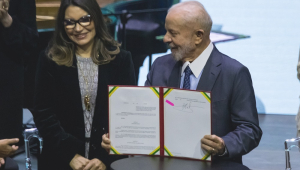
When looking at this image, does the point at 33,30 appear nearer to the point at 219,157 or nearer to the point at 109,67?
the point at 109,67

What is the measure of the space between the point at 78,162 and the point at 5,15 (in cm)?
110

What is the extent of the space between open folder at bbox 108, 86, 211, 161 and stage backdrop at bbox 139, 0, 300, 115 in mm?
4115

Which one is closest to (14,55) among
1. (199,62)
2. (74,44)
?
(74,44)

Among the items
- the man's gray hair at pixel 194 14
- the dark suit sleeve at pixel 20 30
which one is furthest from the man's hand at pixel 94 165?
the dark suit sleeve at pixel 20 30

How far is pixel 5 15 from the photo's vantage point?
3.27 meters

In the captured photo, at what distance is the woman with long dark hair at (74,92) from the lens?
286cm

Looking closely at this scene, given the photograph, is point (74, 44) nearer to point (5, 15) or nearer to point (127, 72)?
point (127, 72)

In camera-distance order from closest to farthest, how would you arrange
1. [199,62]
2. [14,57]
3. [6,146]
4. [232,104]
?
[232,104], [199,62], [6,146], [14,57]

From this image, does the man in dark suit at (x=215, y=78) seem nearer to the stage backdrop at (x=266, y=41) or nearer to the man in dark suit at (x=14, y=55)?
the man in dark suit at (x=14, y=55)

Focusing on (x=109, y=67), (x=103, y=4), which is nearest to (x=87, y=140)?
(x=109, y=67)

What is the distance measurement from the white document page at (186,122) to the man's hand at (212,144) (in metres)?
0.02

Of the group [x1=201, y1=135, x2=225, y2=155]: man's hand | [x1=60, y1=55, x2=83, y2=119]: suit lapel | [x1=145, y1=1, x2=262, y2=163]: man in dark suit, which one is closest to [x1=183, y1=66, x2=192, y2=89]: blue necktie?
[x1=145, y1=1, x2=262, y2=163]: man in dark suit

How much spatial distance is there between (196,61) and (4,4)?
133 cm

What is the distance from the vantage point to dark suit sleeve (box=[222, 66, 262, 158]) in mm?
2432
